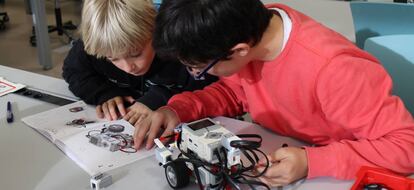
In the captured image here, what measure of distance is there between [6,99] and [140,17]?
1.53 ft

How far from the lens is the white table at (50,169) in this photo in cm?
81

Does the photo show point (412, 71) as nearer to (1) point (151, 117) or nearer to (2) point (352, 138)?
(2) point (352, 138)

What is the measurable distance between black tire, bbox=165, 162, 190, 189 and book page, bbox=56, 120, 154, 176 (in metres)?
0.13

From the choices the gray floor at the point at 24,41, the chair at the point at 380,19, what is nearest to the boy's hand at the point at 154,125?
the chair at the point at 380,19

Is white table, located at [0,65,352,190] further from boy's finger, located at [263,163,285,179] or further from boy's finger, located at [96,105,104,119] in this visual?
boy's finger, located at [96,105,104,119]

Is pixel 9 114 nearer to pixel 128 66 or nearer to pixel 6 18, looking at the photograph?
pixel 128 66

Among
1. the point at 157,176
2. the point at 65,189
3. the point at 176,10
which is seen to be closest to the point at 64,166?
the point at 65,189

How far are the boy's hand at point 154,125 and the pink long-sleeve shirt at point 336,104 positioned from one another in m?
0.23

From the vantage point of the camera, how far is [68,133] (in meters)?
0.99

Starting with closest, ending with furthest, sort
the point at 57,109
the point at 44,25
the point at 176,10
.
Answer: the point at 176,10, the point at 57,109, the point at 44,25

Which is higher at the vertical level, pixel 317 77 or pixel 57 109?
pixel 317 77

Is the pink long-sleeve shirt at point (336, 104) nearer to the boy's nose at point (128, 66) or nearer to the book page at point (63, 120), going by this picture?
the boy's nose at point (128, 66)

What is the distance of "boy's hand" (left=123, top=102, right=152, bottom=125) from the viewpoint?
1.06 m

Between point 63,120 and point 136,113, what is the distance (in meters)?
0.18
